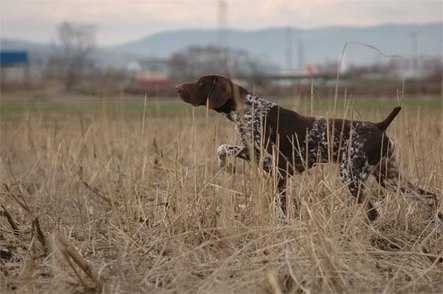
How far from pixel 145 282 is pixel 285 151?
191cm

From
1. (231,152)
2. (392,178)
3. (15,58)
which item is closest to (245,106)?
(231,152)

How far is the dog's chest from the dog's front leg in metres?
0.07

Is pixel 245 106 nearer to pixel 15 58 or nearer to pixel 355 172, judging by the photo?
pixel 355 172

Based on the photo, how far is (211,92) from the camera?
5.37 metres

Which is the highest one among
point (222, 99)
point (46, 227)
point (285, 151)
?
point (222, 99)

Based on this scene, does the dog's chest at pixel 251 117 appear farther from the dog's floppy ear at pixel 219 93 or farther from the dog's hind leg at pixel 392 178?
the dog's hind leg at pixel 392 178

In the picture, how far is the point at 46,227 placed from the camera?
5.05m

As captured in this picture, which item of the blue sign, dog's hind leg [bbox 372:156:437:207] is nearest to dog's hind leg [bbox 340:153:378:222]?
dog's hind leg [bbox 372:156:437:207]

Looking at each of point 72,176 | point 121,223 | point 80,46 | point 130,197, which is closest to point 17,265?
point 121,223

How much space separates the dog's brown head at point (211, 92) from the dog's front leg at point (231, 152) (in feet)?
1.13

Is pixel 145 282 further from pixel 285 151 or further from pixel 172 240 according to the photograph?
pixel 285 151

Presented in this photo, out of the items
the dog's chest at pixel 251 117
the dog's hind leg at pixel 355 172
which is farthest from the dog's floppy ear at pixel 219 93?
the dog's hind leg at pixel 355 172

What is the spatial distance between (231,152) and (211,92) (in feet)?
1.71

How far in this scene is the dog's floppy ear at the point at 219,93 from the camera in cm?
533
